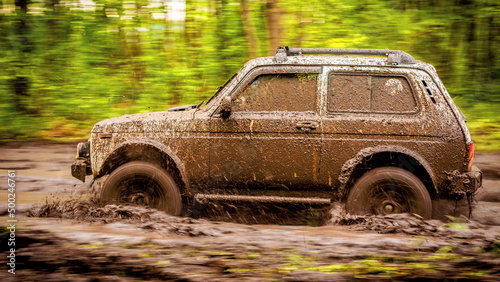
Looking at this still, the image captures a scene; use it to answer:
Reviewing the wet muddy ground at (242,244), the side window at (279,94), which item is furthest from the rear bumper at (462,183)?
the side window at (279,94)

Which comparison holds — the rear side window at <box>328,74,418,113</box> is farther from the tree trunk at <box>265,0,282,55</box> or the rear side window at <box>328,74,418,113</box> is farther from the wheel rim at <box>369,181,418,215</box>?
the tree trunk at <box>265,0,282,55</box>

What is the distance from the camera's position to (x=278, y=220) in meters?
6.69

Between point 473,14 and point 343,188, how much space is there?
8.96m

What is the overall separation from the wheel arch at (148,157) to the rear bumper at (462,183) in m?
2.76

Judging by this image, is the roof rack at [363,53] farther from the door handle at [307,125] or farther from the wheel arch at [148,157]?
the wheel arch at [148,157]

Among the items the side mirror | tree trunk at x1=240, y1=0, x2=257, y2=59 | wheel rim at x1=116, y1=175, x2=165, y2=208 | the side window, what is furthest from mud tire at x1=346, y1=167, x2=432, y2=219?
tree trunk at x1=240, y1=0, x2=257, y2=59

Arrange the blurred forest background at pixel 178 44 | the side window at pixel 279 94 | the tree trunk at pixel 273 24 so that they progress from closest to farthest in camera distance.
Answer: the side window at pixel 279 94 → the tree trunk at pixel 273 24 → the blurred forest background at pixel 178 44

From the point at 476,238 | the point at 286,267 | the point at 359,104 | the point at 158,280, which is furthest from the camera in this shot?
the point at 359,104

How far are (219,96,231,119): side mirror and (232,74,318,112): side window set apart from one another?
0.14 meters

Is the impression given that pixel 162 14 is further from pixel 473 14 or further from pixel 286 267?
pixel 286 267

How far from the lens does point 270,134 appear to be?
20.9 feet

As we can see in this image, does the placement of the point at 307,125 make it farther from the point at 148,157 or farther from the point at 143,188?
the point at 143,188

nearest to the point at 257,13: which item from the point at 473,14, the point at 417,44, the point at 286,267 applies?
the point at 417,44

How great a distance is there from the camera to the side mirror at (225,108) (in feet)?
20.6
